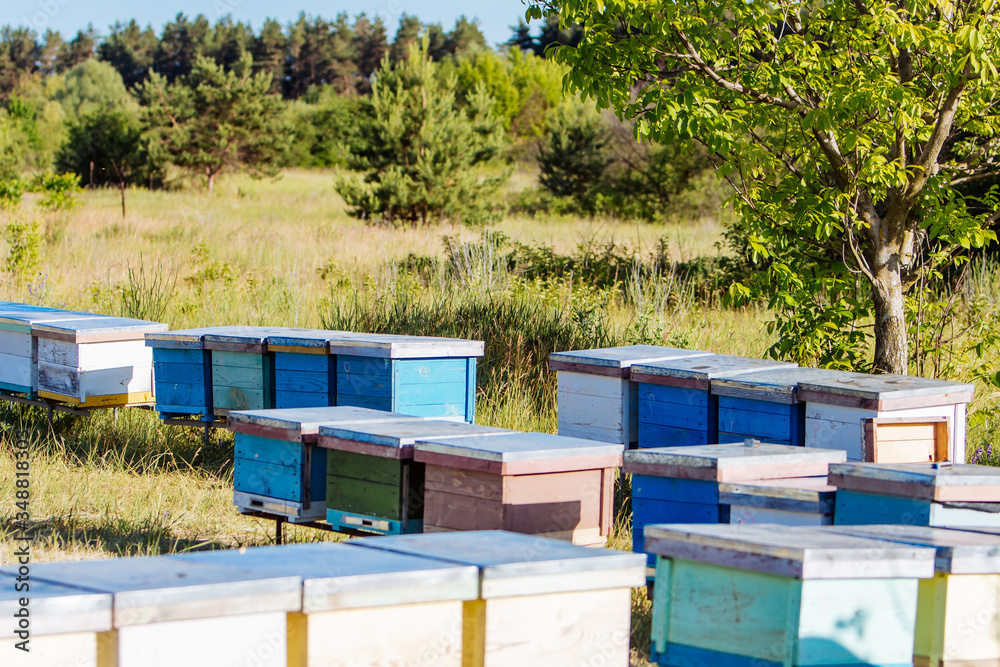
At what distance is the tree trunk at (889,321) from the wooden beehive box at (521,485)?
350 cm

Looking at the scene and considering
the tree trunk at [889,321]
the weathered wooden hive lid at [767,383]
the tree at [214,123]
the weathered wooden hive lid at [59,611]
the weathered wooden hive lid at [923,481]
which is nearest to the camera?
the weathered wooden hive lid at [59,611]

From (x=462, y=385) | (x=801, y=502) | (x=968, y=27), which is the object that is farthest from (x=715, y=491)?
(x=968, y=27)

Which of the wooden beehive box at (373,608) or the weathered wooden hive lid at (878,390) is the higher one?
the weathered wooden hive lid at (878,390)

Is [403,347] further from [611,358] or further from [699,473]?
[699,473]

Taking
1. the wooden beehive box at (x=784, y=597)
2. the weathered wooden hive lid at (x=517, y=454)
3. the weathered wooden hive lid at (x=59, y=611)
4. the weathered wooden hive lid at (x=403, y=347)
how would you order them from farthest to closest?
the weathered wooden hive lid at (x=403, y=347), the weathered wooden hive lid at (x=517, y=454), the wooden beehive box at (x=784, y=597), the weathered wooden hive lid at (x=59, y=611)

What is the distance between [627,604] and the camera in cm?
268

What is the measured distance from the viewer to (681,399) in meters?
5.51

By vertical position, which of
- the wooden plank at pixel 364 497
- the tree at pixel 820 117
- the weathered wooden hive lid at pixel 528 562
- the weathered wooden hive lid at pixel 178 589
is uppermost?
the tree at pixel 820 117

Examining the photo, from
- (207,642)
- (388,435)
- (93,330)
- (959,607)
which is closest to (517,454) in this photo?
(388,435)

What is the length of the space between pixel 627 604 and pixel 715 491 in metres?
1.34

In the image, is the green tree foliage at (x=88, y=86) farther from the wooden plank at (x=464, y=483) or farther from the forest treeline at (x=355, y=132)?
the wooden plank at (x=464, y=483)

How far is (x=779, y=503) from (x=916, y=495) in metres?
0.49

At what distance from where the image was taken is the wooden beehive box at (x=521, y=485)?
3818 millimetres

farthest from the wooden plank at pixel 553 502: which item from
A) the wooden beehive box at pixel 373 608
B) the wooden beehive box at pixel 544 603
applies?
the wooden beehive box at pixel 373 608
